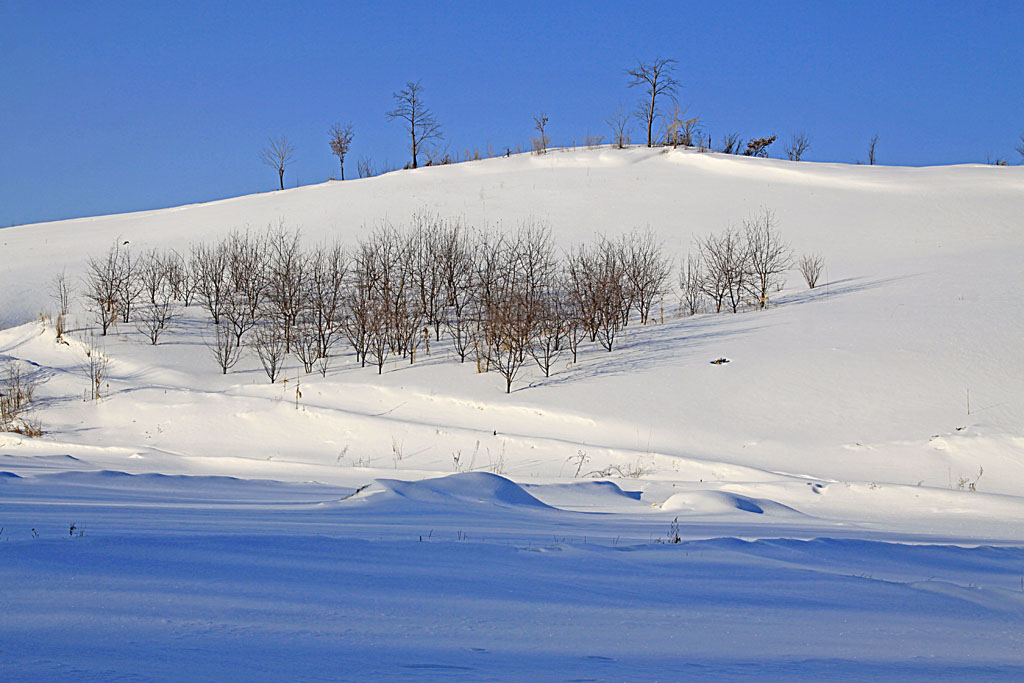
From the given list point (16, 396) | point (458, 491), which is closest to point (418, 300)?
point (16, 396)

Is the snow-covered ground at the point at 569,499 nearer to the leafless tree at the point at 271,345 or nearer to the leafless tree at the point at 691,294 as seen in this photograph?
the leafless tree at the point at 271,345

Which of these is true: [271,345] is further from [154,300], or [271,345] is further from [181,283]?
[181,283]

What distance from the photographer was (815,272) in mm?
28125

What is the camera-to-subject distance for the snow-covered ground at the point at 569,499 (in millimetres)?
2707

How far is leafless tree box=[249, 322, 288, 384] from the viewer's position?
74.3ft

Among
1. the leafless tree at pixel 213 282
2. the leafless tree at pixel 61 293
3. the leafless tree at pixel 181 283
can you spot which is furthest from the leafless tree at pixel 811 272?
the leafless tree at pixel 61 293

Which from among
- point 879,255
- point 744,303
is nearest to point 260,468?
point 744,303

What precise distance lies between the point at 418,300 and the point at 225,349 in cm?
657

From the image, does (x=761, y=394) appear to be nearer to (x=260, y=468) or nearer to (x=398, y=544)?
(x=260, y=468)

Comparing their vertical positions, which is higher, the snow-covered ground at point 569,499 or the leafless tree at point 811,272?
the leafless tree at point 811,272

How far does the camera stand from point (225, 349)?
78.4 ft

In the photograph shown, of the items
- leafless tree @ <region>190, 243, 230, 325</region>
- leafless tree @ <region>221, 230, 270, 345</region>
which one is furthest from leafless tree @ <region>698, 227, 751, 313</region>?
leafless tree @ <region>190, 243, 230, 325</region>

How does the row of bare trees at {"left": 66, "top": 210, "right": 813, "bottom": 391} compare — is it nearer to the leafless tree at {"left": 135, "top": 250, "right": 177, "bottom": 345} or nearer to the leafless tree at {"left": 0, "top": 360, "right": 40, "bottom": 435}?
the leafless tree at {"left": 135, "top": 250, "right": 177, "bottom": 345}

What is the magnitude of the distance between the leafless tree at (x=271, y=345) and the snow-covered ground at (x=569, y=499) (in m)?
0.67
